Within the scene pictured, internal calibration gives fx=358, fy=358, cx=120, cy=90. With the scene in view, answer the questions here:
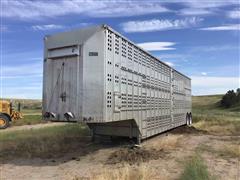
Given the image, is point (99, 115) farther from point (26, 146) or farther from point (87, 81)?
point (26, 146)

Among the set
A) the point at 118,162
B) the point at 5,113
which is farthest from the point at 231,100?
the point at 118,162

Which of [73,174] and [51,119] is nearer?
[73,174]

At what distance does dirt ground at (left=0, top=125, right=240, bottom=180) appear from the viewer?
9062mm

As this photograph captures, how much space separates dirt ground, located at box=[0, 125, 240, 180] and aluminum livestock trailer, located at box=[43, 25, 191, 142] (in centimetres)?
110

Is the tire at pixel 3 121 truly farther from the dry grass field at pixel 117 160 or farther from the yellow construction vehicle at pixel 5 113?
the dry grass field at pixel 117 160

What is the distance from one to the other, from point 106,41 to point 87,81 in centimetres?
125

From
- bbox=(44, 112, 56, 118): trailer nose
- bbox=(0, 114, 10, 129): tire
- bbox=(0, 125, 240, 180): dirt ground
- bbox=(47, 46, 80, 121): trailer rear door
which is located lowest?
bbox=(0, 125, 240, 180): dirt ground

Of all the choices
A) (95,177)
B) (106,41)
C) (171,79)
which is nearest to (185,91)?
(171,79)

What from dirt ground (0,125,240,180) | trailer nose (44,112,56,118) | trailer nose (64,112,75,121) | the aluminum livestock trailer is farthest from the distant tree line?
trailer nose (64,112,75,121)

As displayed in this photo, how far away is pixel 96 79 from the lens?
9836mm

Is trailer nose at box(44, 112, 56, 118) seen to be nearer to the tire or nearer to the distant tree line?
the tire

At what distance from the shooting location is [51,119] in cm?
1064

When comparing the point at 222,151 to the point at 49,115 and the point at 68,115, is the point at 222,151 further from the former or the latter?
the point at 49,115

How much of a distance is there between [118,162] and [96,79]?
2.55 metres
